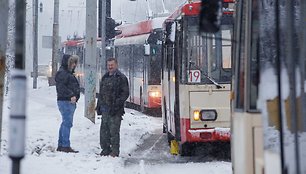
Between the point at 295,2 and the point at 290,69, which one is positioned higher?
the point at 295,2

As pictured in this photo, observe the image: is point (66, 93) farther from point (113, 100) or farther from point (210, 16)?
point (210, 16)

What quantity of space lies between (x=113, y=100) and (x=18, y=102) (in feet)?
23.7

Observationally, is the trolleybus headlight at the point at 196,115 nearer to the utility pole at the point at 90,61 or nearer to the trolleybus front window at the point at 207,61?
the trolleybus front window at the point at 207,61

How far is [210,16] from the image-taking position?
420 centimetres

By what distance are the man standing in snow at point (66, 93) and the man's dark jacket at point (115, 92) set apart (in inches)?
23.2

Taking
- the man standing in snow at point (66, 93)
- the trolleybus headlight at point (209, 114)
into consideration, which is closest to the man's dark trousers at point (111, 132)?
the man standing in snow at point (66, 93)

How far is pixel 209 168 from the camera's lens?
10.6 metres

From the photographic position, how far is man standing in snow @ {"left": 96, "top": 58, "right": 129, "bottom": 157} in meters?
11.7

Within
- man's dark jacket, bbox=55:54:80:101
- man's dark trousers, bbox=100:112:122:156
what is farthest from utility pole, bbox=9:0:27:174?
man's dark jacket, bbox=55:54:80:101

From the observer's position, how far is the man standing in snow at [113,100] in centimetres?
1171

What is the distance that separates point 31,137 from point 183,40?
4.01m

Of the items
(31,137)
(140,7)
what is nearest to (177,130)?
(31,137)

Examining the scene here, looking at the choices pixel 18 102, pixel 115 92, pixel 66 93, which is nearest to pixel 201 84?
pixel 115 92

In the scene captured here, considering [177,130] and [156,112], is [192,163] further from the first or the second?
[156,112]
